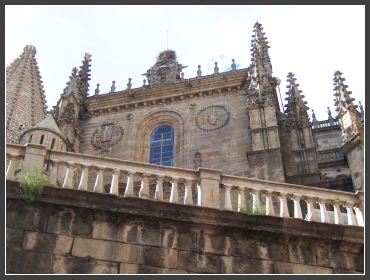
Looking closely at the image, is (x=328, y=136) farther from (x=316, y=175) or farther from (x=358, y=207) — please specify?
(x=358, y=207)

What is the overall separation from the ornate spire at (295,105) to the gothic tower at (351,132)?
134 cm

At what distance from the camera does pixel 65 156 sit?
10008mm

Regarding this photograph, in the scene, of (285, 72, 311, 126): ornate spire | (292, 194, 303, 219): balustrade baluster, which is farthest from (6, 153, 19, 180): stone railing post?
(285, 72, 311, 126): ornate spire

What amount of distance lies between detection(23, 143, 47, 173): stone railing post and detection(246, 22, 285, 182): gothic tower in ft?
24.1

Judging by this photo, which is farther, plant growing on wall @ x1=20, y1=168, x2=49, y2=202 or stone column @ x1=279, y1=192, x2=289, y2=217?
stone column @ x1=279, y1=192, x2=289, y2=217

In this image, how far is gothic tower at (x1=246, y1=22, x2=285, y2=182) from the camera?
15.5m

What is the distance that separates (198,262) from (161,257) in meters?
0.65

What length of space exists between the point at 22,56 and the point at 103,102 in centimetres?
1766

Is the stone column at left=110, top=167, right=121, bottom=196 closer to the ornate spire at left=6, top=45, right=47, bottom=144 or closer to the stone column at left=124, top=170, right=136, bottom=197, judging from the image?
the stone column at left=124, top=170, right=136, bottom=197

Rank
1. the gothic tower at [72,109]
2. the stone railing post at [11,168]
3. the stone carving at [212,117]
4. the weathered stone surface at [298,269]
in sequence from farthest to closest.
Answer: the gothic tower at [72,109], the stone carving at [212,117], the stone railing post at [11,168], the weathered stone surface at [298,269]

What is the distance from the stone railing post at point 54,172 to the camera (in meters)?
9.45

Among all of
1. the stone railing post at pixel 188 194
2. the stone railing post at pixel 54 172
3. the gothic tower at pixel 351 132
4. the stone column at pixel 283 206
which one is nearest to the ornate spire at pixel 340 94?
the gothic tower at pixel 351 132

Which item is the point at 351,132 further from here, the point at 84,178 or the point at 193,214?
the point at 84,178

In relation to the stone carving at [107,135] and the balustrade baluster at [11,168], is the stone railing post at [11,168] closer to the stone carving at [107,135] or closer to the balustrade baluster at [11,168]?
the balustrade baluster at [11,168]
